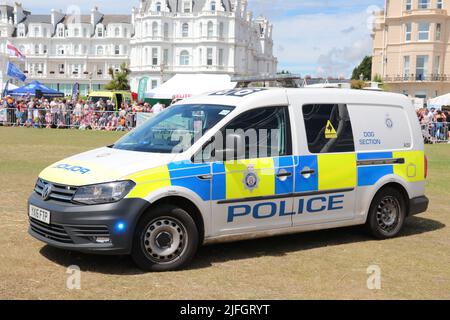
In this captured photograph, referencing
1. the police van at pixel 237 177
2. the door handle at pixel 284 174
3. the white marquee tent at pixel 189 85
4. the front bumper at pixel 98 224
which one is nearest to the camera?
the front bumper at pixel 98 224

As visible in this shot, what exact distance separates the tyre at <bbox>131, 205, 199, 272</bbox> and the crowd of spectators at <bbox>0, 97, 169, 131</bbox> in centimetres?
2354

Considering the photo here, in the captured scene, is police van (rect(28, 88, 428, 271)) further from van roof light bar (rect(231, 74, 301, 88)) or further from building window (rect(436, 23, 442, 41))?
building window (rect(436, 23, 442, 41))

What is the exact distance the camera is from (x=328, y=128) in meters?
6.85

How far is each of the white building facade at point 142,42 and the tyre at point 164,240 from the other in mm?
88272

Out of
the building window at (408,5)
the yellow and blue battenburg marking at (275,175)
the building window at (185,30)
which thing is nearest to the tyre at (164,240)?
the yellow and blue battenburg marking at (275,175)

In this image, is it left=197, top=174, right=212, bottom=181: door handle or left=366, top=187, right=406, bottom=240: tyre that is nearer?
left=197, top=174, right=212, bottom=181: door handle

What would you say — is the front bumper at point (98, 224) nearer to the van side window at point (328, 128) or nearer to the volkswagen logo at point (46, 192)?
the volkswagen logo at point (46, 192)

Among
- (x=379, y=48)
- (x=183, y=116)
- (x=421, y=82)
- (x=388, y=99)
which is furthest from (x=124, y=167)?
(x=379, y=48)

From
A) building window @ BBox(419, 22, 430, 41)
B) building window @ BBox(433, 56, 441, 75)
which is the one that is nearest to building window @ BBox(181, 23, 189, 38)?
A: building window @ BBox(419, 22, 430, 41)

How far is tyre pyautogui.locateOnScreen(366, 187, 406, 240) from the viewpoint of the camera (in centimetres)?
730

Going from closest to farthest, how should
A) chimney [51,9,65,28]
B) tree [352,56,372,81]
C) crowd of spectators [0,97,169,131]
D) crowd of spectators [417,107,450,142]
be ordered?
crowd of spectators [417,107,450,142], crowd of spectators [0,97,169,131], tree [352,56,372,81], chimney [51,9,65,28]

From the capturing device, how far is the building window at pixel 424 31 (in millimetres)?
55312

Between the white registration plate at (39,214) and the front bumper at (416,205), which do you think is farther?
the front bumper at (416,205)

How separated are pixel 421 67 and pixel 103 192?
2200 inches
